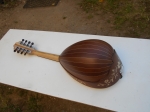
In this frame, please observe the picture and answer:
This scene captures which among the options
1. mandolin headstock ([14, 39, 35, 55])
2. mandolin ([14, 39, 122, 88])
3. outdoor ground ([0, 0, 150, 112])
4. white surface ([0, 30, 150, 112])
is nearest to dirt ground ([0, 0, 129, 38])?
outdoor ground ([0, 0, 150, 112])

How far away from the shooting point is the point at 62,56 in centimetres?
149

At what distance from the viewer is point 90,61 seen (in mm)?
1239

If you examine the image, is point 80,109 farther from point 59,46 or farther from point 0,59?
point 0,59

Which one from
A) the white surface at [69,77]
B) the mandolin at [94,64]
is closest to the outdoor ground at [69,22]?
the white surface at [69,77]

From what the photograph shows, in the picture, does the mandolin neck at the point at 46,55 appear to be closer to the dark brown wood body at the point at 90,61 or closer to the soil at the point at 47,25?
the dark brown wood body at the point at 90,61

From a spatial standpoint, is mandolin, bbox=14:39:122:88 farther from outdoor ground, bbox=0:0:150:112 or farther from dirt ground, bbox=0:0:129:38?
dirt ground, bbox=0:0:129:38

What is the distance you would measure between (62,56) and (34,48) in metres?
0.38

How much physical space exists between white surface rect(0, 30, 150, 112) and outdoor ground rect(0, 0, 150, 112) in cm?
53

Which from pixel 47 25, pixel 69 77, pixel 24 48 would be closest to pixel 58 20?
pixel 47 25

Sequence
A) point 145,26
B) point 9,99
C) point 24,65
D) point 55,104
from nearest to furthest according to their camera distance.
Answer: point 24,65 → point 55,104 → point 9,99 → point 145,26

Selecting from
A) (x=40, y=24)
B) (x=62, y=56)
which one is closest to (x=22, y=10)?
(x=40, y=24)

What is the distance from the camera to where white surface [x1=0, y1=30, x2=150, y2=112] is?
1255mm

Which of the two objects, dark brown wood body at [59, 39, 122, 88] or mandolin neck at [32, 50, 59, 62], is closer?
dark brown wood body at [59, 39, 122, 88]

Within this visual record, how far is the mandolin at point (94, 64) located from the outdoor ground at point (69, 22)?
25.6 inches
